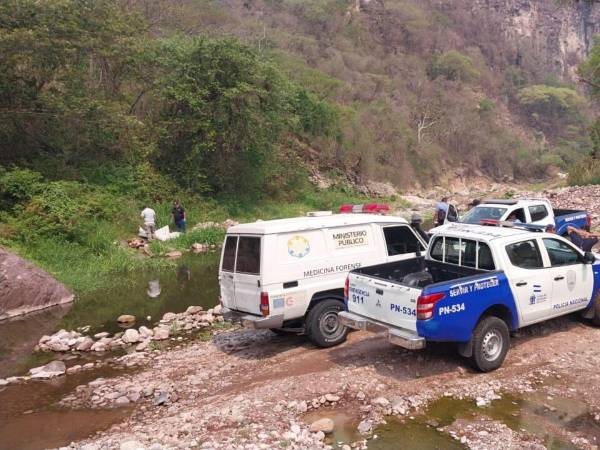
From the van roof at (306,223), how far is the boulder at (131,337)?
3366 mm

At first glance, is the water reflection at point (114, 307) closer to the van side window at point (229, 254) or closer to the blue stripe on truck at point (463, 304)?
the van side window at point (229, 254)

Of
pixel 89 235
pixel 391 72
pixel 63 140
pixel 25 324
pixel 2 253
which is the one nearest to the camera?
pixel 25 324

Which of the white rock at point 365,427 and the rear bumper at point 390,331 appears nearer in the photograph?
the white rock at point 365,427

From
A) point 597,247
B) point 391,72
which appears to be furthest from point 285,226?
point 391,72

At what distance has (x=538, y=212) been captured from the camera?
1520 centimetres

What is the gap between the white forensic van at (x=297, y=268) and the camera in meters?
8.99

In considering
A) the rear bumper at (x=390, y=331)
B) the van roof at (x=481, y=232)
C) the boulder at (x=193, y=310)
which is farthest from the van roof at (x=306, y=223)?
the boulder at (x=193, y=310)

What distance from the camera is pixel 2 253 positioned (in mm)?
14016

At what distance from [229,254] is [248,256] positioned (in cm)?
55

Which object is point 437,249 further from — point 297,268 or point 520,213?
point 520,213

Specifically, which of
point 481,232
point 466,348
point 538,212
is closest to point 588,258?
point 481,232

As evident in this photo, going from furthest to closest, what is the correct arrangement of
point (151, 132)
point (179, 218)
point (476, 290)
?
point (151, 132) → point (179, 218) → point (476, 290)

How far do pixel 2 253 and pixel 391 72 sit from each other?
74.5m

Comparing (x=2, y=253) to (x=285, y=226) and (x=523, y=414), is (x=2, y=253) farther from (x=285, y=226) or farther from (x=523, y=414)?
(x=523, y=414)
